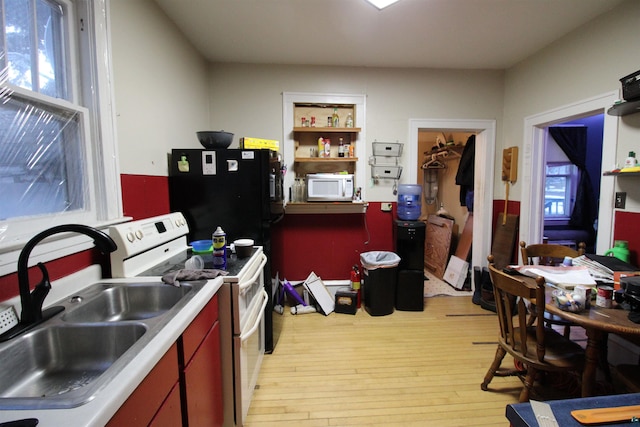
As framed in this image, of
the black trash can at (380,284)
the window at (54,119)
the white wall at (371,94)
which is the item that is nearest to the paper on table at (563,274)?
the black trash can at (380,284)

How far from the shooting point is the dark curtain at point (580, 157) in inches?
162

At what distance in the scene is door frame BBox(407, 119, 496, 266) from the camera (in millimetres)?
3309

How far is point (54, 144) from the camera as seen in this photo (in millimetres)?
1301

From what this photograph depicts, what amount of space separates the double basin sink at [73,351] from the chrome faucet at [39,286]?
34mm

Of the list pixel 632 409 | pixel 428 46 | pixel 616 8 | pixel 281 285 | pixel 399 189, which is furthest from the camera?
pixel 399 189

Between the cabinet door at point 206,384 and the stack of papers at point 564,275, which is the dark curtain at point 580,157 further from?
the cabinet door at point 206,384

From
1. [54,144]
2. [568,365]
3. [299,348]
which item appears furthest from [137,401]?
[568,365]

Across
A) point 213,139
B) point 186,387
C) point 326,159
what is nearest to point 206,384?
point 186,387

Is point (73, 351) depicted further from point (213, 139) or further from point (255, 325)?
point (213, 139)

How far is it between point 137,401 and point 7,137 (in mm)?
1086

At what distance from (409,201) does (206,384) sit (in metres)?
2.64

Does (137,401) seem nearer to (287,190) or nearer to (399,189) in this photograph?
(287,190)

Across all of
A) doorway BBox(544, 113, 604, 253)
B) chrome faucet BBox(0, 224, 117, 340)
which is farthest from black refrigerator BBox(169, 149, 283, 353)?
doorway BBox(544, 113, 604, 253)

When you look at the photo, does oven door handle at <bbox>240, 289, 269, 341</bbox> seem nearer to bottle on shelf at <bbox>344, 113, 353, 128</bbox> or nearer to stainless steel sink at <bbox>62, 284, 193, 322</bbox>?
stainless steel sink at <bbox>62, 284, 193, 322</bbox>
